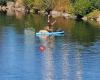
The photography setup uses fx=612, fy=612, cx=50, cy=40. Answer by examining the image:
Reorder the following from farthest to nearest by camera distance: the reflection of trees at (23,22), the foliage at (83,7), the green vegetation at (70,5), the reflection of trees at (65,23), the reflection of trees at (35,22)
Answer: the green vegetation at (70,5) → the foliage at (83,7) → the reflection of trees at (35,22) → the reflection of trees at (23,22) → the reflection of trees at (65,23)

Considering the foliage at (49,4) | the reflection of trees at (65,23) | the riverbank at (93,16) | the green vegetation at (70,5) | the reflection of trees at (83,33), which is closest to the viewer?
the reflection of trees at (83,33)

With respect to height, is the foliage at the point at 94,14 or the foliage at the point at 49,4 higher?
the foliage at the point at 94,14

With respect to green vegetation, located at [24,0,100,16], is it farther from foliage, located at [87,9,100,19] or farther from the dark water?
the dark water

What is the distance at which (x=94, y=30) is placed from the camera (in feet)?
284

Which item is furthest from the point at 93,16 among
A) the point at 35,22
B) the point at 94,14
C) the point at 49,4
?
the point at 49,4

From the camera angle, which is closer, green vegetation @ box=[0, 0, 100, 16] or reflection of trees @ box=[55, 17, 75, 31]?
reflection of trees @ box=[55, 17, 75, 31]

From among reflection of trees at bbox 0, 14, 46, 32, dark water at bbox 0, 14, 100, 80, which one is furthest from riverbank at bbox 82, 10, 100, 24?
dark water at bbox 0, 14, 100, 80

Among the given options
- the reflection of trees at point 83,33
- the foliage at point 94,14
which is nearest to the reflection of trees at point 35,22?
the reflection of trees at point 83,33

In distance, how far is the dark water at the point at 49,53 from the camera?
5138 centimetres

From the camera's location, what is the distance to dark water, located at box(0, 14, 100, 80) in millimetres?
51381

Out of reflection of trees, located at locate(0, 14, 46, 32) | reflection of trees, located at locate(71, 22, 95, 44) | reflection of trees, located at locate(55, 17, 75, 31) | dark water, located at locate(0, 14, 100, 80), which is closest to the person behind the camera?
dark water, located at locate(0, 14, 100, 80)

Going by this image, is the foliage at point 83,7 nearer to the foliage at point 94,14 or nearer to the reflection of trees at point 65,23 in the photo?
the foliage at point 94,14

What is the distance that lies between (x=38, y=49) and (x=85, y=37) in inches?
527

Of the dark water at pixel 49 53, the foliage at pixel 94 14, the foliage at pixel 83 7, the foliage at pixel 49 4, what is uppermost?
the dark water at pixel 49 53
